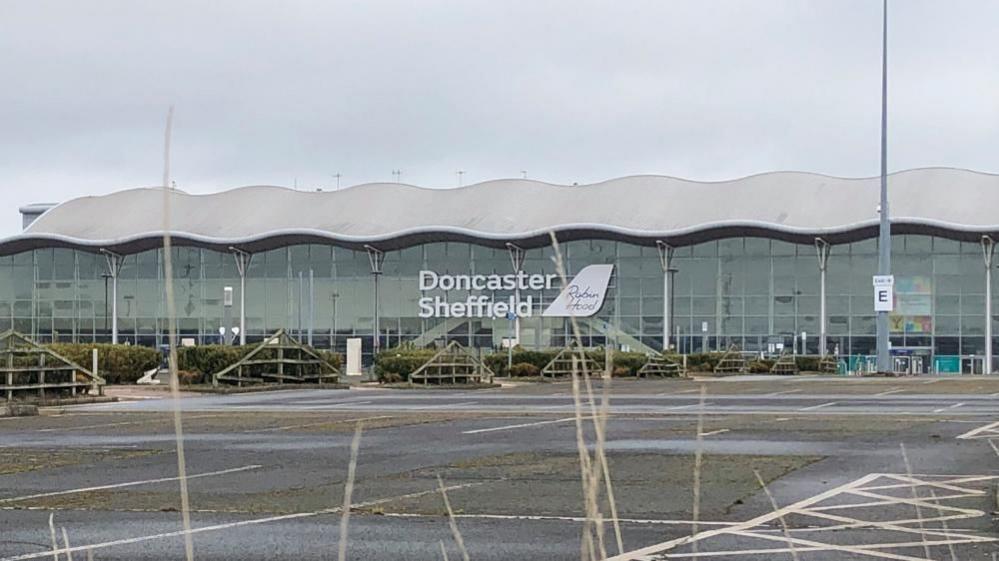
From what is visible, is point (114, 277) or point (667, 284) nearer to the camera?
point (667, 284)

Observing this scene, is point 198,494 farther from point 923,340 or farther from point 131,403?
point 923,340

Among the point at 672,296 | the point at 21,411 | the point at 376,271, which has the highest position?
the point at 376,271

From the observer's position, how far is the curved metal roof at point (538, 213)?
249 ft

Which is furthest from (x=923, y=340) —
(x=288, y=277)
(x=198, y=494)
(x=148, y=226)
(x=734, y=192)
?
(x=198, y=494)

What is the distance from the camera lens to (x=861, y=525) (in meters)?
9.37

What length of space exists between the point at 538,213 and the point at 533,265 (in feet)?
11.0

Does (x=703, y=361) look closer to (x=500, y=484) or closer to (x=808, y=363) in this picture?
(x=808, y=363)

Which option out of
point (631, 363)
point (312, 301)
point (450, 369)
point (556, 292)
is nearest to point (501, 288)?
point (556, 292)

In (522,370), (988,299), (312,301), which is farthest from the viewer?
(312,301)

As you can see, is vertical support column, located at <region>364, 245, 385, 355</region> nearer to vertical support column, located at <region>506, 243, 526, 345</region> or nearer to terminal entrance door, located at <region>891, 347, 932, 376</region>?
vertical support column, located at <region>506, 243, 526, 345</region>

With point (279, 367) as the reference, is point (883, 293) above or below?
above

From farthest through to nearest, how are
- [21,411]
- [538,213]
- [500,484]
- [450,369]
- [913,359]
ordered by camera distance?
1. [538,213]
2. [913,359]
3. [450,369]
4. [21,411]
5. [500,484]

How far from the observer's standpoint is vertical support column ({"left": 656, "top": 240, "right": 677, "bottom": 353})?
7931 centimetres

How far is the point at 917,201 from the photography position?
7581 cm
